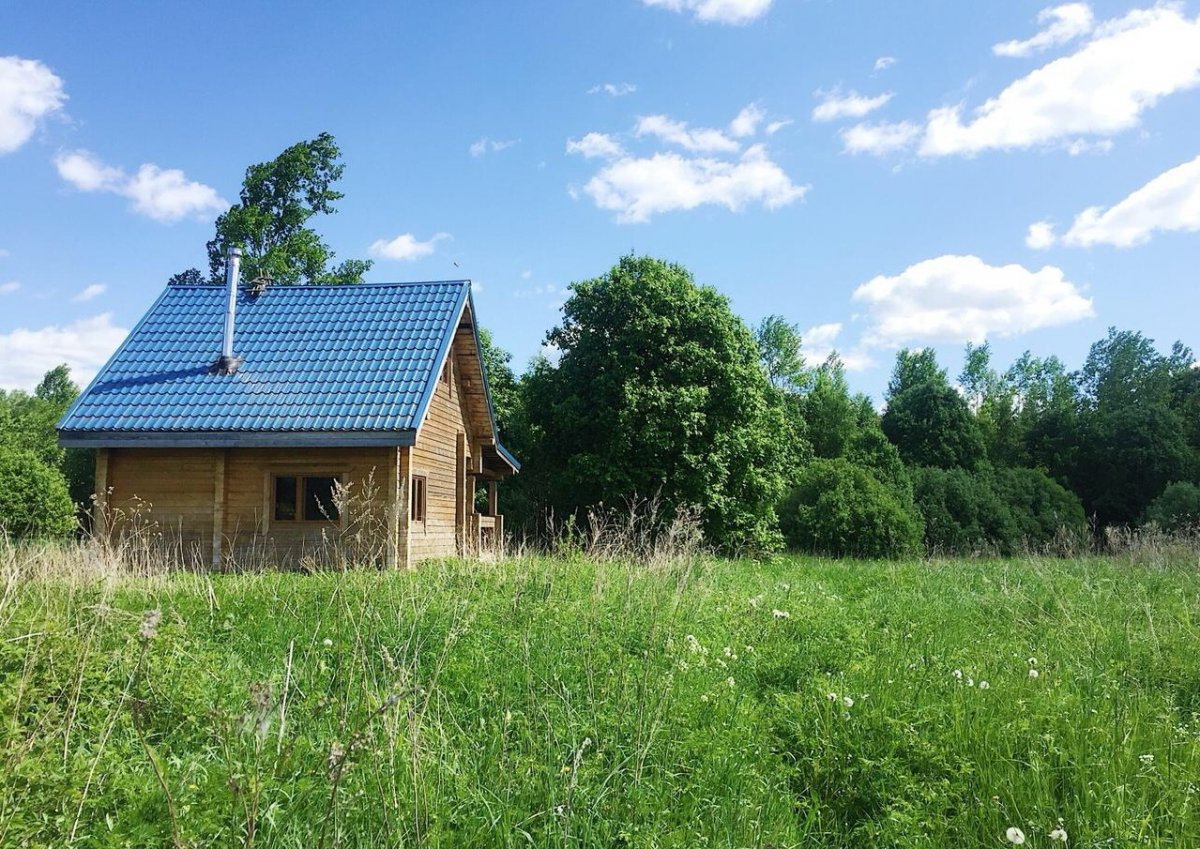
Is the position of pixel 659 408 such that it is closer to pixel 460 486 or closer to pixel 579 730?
pixel 460 486

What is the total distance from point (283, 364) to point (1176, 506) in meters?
33.4

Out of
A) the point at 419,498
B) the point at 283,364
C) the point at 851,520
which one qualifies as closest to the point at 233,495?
the point at 283,364

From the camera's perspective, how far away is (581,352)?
1030 inches

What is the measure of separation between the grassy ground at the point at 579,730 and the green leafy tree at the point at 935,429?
3683 cm

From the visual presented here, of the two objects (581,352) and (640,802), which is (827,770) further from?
(581,352)

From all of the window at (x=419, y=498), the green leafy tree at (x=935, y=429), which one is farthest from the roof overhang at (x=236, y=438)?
the green leafy tree at (x=935, y=429)

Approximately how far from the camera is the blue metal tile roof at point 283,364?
14.4m

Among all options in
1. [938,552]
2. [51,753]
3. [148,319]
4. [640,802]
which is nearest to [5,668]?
[51,753]

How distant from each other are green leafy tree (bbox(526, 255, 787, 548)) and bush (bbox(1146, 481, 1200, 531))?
16.3 m

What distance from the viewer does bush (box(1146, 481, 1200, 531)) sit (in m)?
30.6

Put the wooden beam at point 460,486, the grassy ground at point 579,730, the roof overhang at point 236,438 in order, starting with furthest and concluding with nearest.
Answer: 1. the wooden beam at point 460,486
2. the roof overhang at point 236,438
3. the grassy ground at point 579,730

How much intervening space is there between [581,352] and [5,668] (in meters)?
22.0

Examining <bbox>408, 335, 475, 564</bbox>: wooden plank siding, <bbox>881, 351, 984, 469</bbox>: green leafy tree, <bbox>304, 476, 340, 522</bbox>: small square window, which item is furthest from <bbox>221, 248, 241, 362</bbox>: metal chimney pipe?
<bbox>881, 351, 984, 469</bbox>: green leafy tree

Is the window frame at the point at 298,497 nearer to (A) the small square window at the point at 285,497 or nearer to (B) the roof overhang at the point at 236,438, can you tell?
(A) the small square window at the point at 285,497
